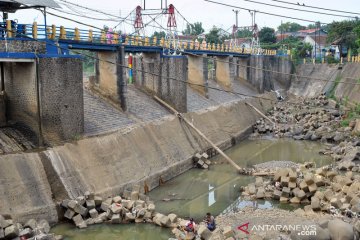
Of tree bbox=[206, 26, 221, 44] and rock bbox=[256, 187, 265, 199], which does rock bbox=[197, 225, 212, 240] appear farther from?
tree bbox=[206, 26, 221, 44]

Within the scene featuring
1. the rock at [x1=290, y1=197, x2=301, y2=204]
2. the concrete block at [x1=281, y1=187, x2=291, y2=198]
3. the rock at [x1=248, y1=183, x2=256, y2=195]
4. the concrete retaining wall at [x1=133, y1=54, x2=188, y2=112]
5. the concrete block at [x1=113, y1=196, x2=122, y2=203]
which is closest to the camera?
the concrete block at [x1=113, y1=196, x2=122, y2=203]

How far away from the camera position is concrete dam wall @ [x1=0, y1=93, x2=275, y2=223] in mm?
15594

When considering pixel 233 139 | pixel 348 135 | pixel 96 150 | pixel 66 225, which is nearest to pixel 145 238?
pixel 66 225

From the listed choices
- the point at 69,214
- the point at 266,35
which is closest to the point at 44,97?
the point at 69,214

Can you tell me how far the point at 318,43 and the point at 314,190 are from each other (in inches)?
2864

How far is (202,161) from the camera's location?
84.9 ft

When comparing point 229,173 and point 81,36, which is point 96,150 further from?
point 229,173

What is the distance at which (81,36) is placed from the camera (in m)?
23.0

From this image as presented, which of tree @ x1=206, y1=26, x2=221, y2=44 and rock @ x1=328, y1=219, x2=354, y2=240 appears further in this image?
tree @ x1=206, y1=26, x2=221, y2=44

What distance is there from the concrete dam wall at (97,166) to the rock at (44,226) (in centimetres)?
53

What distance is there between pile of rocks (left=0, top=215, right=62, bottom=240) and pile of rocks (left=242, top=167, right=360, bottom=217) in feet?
30.8

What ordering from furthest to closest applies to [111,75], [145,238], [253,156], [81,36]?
1. [253,156]
2. [111,75]
3. [81,36]
4. [145,238]

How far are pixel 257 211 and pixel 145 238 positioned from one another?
182 inches

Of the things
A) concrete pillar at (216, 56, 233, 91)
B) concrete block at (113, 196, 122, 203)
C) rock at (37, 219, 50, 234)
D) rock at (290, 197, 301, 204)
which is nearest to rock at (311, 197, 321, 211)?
rock at (290, 197, 301, 204)
